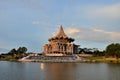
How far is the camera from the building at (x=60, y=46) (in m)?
136

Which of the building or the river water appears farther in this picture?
the building

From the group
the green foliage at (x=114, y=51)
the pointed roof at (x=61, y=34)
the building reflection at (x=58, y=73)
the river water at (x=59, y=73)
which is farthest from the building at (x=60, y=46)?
the river water at (x=59, y=73)

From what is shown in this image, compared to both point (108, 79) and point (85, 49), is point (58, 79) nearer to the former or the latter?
point (108, 79)

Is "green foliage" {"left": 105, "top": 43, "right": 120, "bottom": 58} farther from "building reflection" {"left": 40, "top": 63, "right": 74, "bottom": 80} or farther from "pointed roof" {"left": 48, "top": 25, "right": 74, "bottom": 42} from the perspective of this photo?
"building reflection" {"left": 40, "top": 63, "right": 74, "bottom": 80}

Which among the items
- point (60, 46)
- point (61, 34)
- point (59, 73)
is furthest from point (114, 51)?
point (59, 73)

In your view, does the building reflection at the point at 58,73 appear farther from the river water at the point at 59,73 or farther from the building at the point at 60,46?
the building at the point at 60,46

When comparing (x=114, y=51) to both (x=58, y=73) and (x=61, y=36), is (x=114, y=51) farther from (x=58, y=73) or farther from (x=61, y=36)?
(x=58, y=73)

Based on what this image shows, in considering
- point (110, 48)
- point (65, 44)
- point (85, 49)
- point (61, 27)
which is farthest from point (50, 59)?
point (85, 49)

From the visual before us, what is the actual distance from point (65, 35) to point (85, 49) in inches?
812

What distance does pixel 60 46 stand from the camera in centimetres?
13825

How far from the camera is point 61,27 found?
478 feet

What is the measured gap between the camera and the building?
13634 cm

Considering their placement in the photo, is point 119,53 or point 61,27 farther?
point 61,27

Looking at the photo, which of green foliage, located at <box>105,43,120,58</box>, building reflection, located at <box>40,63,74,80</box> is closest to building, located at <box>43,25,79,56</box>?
green foliage, located at <box>105,43,120,58</box>
